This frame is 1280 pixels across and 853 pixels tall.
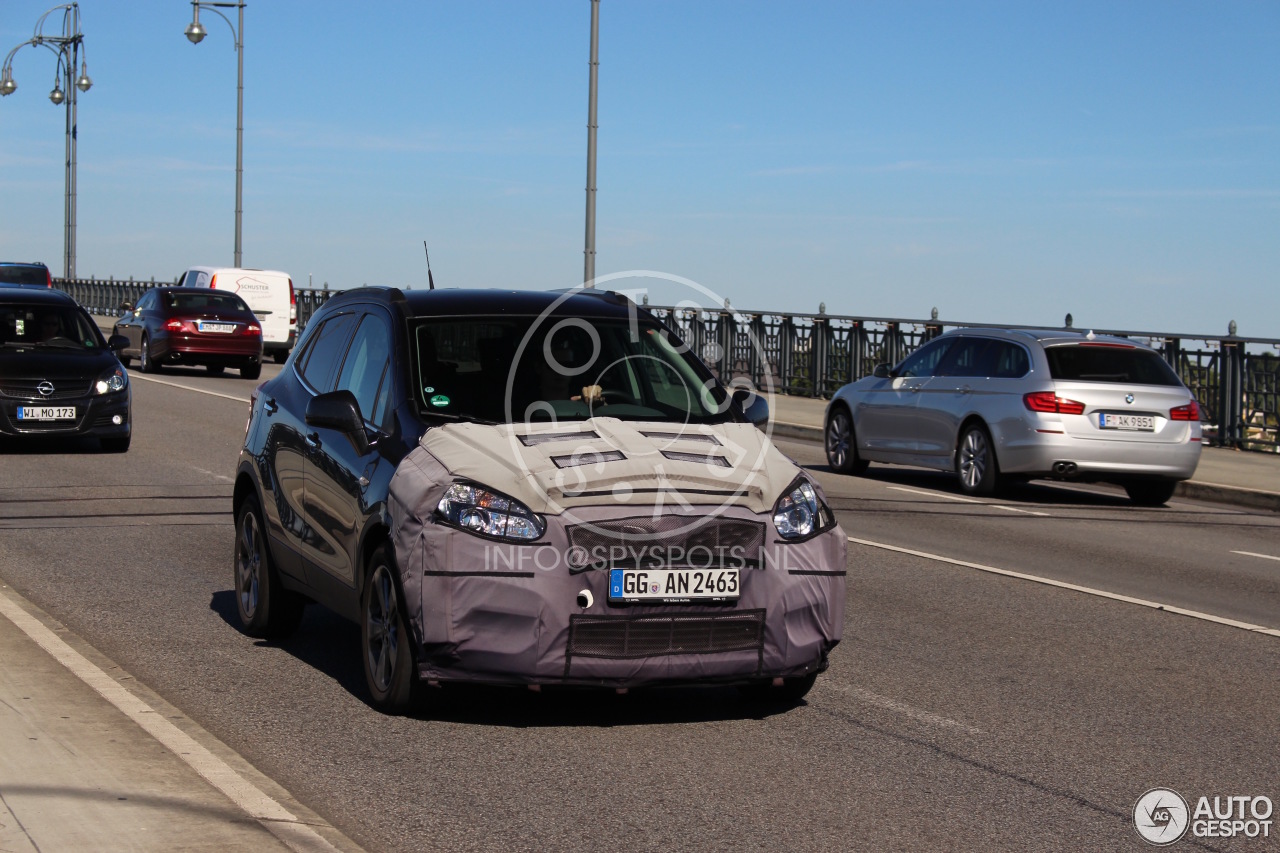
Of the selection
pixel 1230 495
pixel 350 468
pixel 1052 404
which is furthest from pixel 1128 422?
pixel 350 468

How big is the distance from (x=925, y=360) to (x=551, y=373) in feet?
37.4

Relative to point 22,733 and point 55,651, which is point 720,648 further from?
point 55,651

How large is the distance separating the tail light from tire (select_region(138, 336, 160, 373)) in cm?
2234

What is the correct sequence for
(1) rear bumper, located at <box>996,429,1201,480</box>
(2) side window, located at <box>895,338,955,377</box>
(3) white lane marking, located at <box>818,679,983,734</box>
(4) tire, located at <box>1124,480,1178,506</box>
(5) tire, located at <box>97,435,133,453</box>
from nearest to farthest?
(3) white lane marking, located at <box>818,679,983,734</box> → (1) rear bumper, located at <box>996,429,1201,480</box> → (4) tire, located at <box>1124,480,1178,506</box> → (2) side window, located at <box>895,338,955,377</box> → (5) tire, located at <box>97,435,133,453</box>

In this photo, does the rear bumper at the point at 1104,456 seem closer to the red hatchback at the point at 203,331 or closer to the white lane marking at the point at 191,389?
the white lane marking at the point at 191,389

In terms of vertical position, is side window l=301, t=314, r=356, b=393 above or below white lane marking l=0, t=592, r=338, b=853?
above

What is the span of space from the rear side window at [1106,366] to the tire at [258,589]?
9754 mm

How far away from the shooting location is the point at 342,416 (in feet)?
22.6

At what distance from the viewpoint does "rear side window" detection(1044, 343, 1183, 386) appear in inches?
637

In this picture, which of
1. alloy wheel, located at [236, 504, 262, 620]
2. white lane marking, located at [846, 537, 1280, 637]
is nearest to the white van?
white lane marking, located at [846, 537, 1280, 637]

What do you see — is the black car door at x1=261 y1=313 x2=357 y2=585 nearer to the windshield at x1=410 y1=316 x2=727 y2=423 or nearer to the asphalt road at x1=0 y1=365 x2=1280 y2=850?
the asphalt road at x1=0 y1=365 x2=1280 y2=850

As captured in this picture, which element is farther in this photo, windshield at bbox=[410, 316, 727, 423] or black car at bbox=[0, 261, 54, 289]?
black car at bbox=[0, 261, 54, 289]

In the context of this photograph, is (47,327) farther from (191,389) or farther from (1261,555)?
(1261,555)

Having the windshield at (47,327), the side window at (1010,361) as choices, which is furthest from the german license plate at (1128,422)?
the windshield at (47,327)
